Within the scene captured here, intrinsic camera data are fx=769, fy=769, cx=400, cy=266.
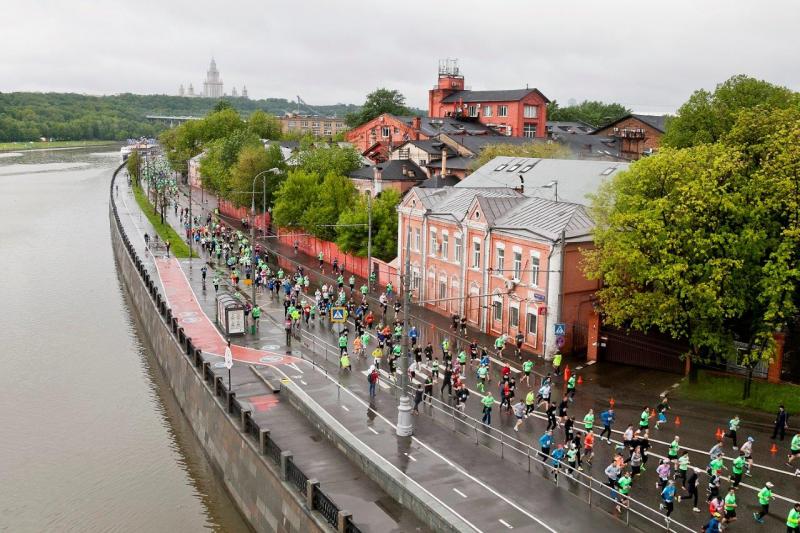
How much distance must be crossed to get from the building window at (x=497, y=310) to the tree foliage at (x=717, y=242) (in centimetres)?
842

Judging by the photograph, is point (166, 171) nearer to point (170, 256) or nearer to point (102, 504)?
point (170, 256)

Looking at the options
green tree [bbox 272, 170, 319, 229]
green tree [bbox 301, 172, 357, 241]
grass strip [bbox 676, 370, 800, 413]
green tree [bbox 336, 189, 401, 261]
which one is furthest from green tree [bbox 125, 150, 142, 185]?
grass strip [bbox 676, 370, 800, 413]

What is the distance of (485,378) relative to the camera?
1313 inches

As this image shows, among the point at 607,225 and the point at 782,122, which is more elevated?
the point at 782,122

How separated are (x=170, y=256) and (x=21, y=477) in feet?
116

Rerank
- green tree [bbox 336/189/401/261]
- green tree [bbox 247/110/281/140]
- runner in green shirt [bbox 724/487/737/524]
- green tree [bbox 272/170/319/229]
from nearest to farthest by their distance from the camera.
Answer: runner in green shirt [bbox 724/487/737/524], green tree [bbox 336/189/401/261], green tree [bbox 272/170/319/229], green tree [bbox 247/110/281/140]

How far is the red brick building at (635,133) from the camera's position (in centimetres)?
8212

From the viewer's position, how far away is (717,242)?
3058cm

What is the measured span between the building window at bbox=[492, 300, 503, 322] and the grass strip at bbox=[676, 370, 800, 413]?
11129mm

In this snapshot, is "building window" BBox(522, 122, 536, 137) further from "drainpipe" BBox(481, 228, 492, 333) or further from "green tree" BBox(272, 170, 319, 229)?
"drainpipe" BBox(481, 228, 492, 333)

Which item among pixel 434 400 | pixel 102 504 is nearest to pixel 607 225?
pixel 434 400

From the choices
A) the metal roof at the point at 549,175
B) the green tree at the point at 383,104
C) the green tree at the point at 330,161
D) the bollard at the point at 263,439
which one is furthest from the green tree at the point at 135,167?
the bollard at the point at 263,439

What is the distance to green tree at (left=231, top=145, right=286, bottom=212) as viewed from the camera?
79.7 m

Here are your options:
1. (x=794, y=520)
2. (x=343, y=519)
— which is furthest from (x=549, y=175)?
(x=343, y=519)
